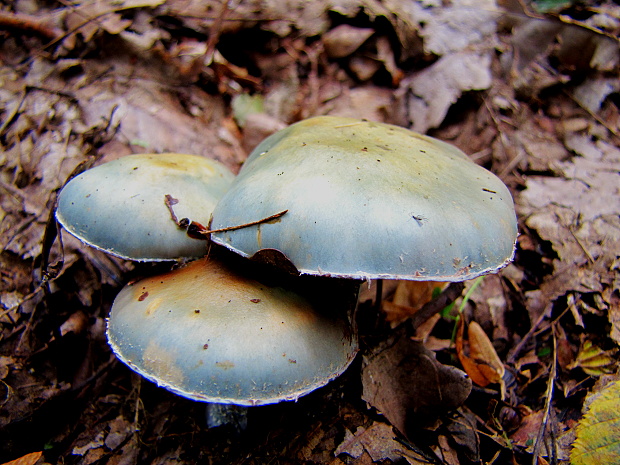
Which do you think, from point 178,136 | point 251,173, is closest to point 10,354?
point 251,173

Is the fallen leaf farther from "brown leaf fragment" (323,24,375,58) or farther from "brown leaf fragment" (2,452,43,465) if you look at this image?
"brown leaf fragment" (2,452,43,465)

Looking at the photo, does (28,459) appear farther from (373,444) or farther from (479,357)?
(479,357)

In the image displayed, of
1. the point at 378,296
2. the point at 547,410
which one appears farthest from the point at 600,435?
the point at 378,296

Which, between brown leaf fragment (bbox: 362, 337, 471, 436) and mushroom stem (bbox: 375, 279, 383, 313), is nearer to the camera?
brown leaf fragment (bbox: 362, 337, 471, 436)

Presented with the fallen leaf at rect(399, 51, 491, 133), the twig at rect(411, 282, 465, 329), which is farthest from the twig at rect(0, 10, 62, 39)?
the twig at rect(411, 282, 465, 329)

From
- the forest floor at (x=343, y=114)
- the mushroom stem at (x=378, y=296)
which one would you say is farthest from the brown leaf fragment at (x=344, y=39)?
the mushroom stem at (x=378, y=296)

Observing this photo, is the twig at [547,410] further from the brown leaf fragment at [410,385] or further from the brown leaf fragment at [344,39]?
the brown leaf fragment at [344,39]

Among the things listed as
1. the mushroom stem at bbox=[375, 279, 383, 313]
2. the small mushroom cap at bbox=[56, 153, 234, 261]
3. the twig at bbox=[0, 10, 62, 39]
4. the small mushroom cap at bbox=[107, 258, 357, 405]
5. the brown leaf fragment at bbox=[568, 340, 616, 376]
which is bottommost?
the brown leaf fragment at bbox=[568, 340, 616, 376]
